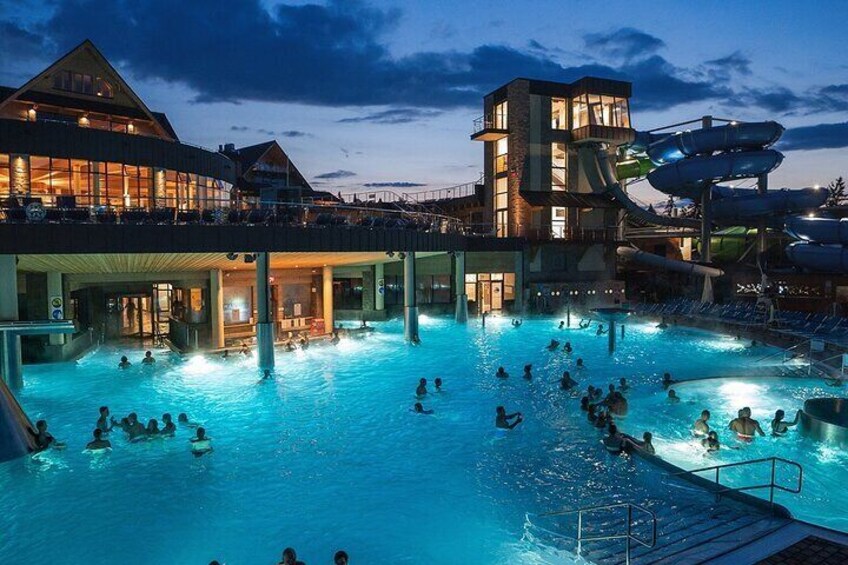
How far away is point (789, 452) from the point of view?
14273 mm

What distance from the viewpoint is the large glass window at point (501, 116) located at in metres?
45.0

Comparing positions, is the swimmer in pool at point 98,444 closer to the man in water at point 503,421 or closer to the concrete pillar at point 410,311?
the man in water at point 503,421

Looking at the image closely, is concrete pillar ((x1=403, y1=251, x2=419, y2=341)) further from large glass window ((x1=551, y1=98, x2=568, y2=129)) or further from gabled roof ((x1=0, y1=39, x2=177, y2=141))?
large glass window ((x1=551, y1=98, x2=568, y2=129))

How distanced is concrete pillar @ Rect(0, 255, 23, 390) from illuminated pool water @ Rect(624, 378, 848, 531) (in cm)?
1970

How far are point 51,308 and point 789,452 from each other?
2841 centimetres

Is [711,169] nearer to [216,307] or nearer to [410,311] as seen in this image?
[410,311]

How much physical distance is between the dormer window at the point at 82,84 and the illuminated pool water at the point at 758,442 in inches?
1343

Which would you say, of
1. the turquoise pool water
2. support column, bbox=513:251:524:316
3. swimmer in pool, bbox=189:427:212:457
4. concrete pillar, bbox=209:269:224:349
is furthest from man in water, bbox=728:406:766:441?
support column, bbox=513:251:524:316

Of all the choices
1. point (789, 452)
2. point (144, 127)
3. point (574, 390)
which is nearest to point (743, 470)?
point (789, 452)

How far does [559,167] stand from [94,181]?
104 feet

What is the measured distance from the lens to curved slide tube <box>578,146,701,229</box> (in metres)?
45.1

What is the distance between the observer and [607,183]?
45.7 m

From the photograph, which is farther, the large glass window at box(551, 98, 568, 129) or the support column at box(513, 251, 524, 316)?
the large glass window at box(551, 98, 568, 129)

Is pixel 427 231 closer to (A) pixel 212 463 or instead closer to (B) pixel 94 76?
(A) pixel 212 463
